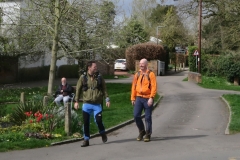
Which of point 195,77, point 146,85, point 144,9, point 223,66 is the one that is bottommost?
point 195,77

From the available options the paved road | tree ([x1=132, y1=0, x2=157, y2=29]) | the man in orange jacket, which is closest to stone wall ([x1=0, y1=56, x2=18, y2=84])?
the paved road

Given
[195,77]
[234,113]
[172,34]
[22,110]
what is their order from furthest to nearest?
[172,34] → [195,77] → [234,113] → [22,110]

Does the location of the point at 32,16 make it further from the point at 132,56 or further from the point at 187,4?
the point at 132,56

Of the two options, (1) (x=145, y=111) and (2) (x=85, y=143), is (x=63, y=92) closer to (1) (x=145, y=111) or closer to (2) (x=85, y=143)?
(1) (x=145, y=111)

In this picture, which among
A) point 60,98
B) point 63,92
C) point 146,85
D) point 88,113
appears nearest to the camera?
point 88,113

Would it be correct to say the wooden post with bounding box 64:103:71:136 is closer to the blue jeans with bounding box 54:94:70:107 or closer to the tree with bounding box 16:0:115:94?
the blue jeans with bounding box 54:94:70:107

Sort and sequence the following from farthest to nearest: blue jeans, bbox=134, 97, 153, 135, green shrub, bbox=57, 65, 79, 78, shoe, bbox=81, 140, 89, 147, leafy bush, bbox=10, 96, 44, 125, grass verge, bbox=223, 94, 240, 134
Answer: green shrub, bbox=57, 65, 79, 78
grass verge, bbox=223, 94, 240, 134
leafy bush, bbox=10, 96, 44, 125
blue jeans, bbox=134, 97, 153, 135
shoe, bbox=81, 140, 89, 147

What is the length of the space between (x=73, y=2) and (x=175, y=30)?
48.0 m

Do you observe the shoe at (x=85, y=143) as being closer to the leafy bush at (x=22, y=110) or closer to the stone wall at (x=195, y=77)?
the leafy bush at (x=22, y=110)

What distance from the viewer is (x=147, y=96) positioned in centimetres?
1059

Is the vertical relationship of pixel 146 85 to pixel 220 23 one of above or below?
below

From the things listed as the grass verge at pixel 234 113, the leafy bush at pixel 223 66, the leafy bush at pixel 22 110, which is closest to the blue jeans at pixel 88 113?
the leafy bush at pixel 22 110

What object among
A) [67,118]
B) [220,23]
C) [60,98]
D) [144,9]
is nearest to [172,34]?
[144,9]

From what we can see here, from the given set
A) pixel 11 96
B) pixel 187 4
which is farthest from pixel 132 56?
pixel 11 96
